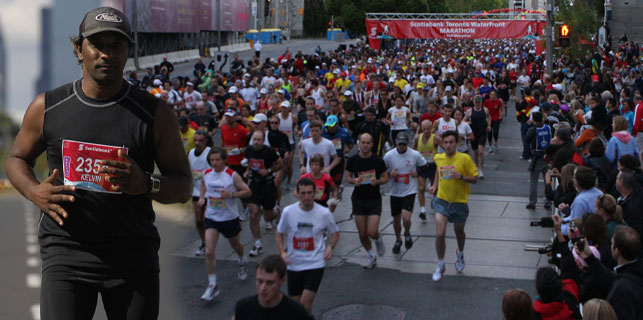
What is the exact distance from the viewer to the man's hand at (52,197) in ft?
9.06

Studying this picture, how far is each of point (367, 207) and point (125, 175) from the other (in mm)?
8185

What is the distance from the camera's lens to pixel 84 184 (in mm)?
2797

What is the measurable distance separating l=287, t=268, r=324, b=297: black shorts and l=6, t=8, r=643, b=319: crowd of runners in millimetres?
14

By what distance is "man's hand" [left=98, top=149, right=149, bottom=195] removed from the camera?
270 centimetres

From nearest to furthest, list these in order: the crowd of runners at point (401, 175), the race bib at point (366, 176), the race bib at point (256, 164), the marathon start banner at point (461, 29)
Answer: the crowd of runners at point (401, 175)
the race bib at point (366, 176)
the race bib at point (256, 164)
the marathon start banner at point (461, 29)

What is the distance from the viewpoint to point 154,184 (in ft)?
9.33

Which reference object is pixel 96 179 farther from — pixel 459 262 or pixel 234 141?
pixel 234 141

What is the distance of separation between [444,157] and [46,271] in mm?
8045

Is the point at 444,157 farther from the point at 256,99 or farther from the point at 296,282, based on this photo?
the point at 256,99

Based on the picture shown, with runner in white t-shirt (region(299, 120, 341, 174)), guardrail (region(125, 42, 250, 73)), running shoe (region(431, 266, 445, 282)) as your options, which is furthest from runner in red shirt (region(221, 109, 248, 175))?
guardrail (region(125, 42, 250, 73))

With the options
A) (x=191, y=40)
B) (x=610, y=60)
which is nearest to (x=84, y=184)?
(x=610, y=60)

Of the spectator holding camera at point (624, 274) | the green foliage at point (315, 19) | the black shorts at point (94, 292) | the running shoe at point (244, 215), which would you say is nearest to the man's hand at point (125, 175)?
the black shorts at point (94, 292)

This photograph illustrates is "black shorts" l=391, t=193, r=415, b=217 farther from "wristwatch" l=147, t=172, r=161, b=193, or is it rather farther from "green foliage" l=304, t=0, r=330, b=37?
"green foliage" l=304, t=0, r=330, b=37

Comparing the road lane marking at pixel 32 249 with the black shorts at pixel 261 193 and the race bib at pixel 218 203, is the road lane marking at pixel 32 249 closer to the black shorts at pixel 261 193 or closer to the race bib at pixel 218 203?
the race bib at pixel 218 203
